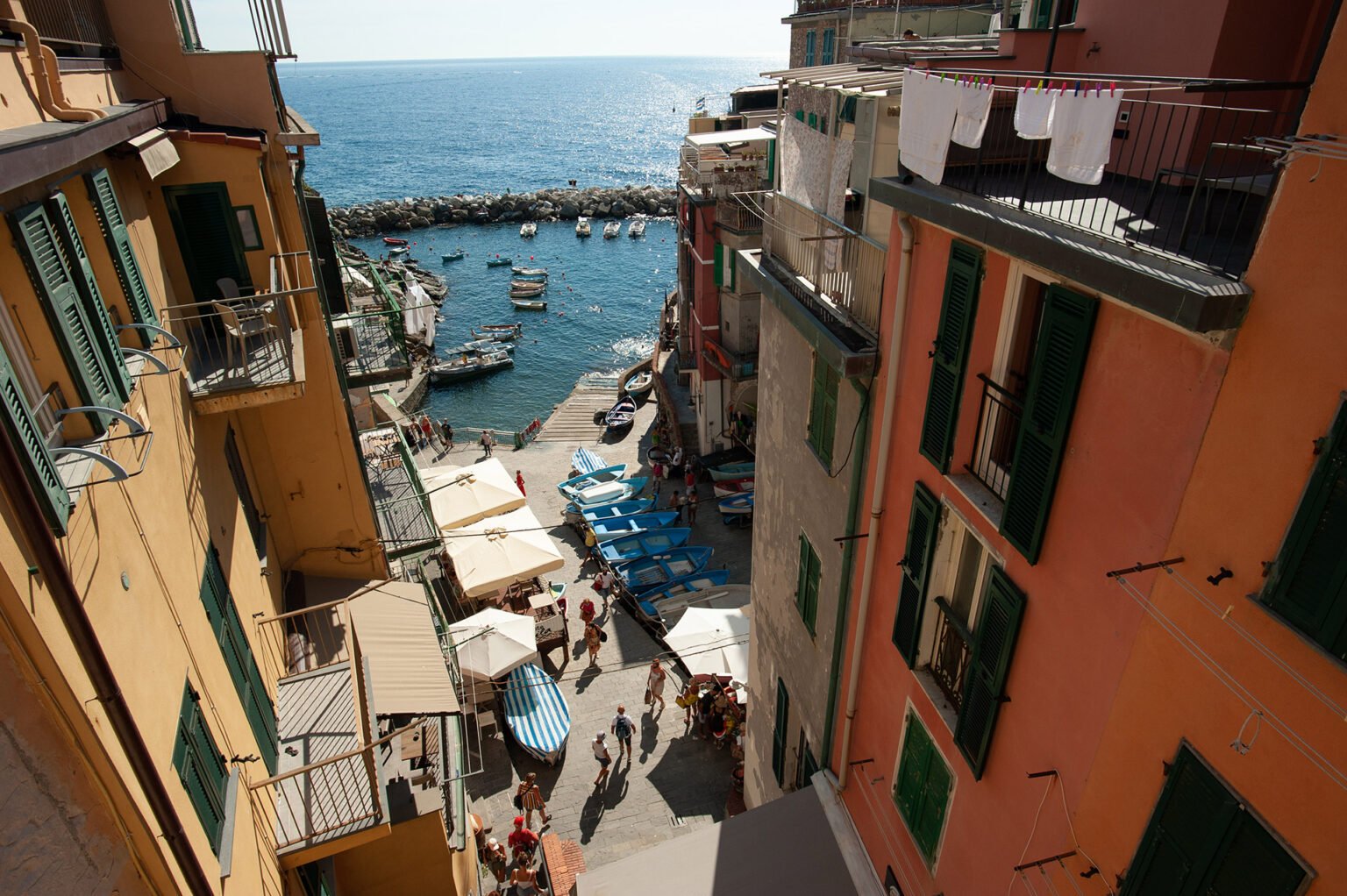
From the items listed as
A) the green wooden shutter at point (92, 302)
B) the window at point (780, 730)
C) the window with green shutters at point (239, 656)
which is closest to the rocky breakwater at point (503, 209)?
the window with green shutters at point (239, 656)

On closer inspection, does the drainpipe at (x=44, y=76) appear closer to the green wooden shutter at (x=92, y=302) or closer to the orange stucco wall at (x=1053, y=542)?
the green wooden shutter at (x=92, y=302)

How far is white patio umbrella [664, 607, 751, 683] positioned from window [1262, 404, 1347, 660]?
49.5 feet

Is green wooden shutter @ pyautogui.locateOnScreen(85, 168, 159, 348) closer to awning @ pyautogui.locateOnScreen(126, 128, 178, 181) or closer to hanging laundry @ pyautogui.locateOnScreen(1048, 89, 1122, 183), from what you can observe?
awning @ pyautogui.locateOnScreen(126, 128, 178, 181)

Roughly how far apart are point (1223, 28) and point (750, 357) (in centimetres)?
2417

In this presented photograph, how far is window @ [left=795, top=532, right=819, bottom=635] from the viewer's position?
10312 mm

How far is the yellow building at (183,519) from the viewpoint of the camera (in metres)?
4.72

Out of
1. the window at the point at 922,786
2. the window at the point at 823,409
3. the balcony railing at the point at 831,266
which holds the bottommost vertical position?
the window at the point at 922,786

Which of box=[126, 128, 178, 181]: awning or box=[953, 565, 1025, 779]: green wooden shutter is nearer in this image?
box=[953, 565, 1025, 779]: green wooden shutter

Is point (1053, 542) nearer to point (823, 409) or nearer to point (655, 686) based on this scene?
point (823, 409)

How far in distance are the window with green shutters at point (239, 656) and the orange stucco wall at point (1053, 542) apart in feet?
23.6

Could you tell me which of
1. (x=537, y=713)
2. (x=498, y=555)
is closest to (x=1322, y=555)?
(x=537, y=713)

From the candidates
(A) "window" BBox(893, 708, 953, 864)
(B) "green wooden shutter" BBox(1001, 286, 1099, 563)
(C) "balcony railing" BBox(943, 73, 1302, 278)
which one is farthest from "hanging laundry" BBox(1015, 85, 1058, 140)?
(A) "window" BBox(893, 708, 953, 864)

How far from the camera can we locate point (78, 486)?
17.0 ft

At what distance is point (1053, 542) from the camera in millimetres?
5562
